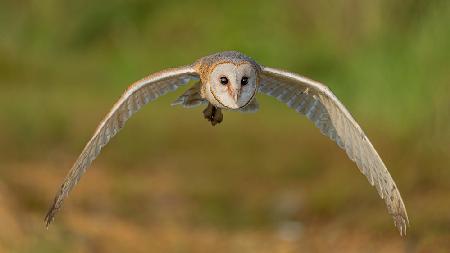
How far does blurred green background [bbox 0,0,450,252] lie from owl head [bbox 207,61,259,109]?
1.84 meters

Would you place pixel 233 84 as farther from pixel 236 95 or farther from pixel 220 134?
pixel 220 134

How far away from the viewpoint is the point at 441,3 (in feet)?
34.9

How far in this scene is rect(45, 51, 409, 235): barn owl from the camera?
5.87m

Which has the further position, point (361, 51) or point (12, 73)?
point (12, 73)

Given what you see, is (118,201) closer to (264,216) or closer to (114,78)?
(264,216)

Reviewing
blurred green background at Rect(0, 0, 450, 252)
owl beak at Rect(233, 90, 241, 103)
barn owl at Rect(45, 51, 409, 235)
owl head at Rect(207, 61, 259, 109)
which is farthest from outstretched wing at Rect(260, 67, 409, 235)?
blurred green background at Rect(0, 0, 450, 252)

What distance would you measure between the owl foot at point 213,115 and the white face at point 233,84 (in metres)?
0.26

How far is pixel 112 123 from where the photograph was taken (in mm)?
6000

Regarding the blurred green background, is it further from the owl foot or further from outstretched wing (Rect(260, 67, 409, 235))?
outstretched wing (Rect(260, 67, 409, 235))

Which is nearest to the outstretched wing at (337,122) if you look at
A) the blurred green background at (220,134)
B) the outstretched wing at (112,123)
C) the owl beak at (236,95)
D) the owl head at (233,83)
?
the owl head at (233,83)

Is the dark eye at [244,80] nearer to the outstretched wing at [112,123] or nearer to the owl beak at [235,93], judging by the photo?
the owl beak at [235,93]

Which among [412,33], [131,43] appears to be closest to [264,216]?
[412,33]

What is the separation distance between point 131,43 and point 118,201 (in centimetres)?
413

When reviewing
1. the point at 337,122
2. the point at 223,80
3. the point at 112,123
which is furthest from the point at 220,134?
the point at 223,80
